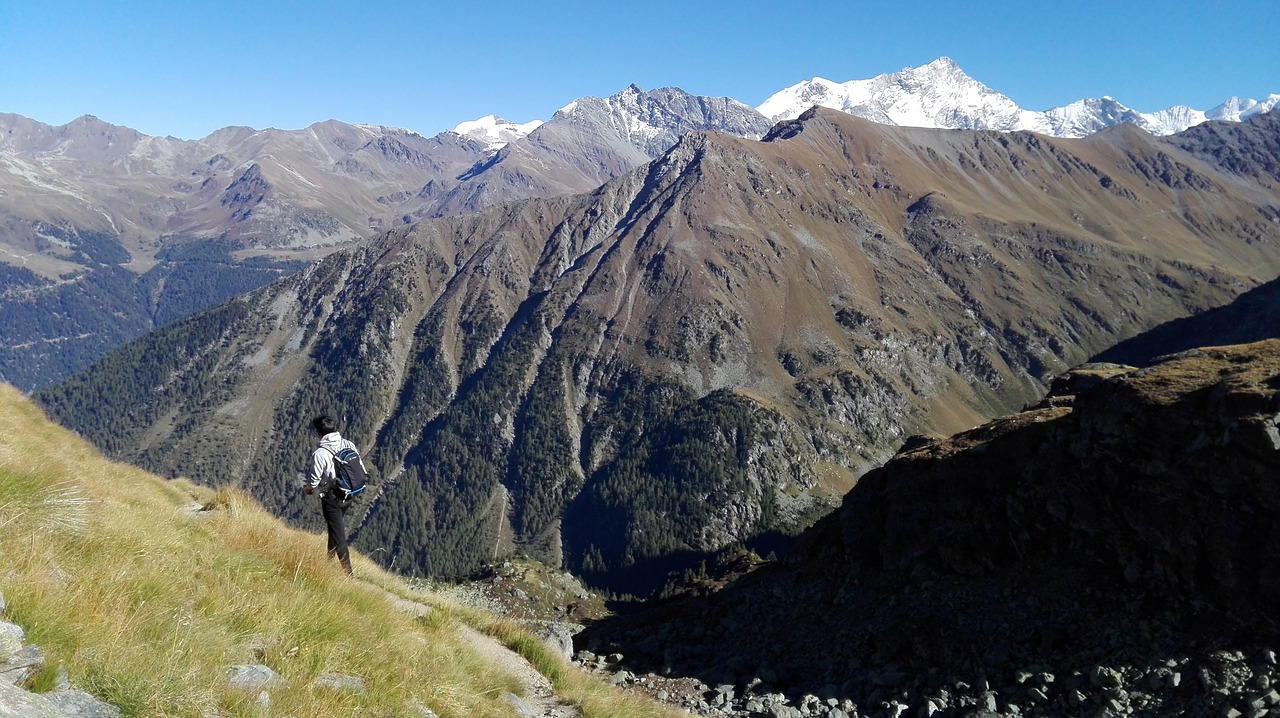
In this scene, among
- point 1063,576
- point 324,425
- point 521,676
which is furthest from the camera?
point 1063,576

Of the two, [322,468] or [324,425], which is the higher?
[324,425]

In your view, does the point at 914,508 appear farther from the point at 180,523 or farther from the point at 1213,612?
the point at 180,523

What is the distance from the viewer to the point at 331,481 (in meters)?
13.1

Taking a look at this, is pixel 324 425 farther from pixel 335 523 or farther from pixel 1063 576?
pixel 1063 576

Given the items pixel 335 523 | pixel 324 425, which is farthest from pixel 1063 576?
pixel 324 425

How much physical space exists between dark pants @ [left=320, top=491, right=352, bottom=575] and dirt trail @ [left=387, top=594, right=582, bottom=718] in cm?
136

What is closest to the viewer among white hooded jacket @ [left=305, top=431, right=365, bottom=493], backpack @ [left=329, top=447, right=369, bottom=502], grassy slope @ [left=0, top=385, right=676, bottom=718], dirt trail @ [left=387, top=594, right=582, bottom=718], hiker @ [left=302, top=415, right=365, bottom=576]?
grassy slope @ [left=0, top=385, right=676, bottom=718]

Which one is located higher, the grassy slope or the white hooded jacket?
the white hooded jacket

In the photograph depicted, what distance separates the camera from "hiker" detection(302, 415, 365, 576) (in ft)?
42.4

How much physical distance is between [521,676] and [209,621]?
18.1 feet

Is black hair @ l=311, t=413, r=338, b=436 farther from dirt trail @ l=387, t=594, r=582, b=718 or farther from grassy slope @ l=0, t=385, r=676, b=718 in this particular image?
dirt trail @ l=387, t=594, r=582, b=718

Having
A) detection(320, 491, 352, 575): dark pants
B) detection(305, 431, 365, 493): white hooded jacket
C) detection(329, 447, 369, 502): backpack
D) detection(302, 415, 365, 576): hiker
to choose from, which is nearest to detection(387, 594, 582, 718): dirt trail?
detection(320, 491, 352, 575): dark pants

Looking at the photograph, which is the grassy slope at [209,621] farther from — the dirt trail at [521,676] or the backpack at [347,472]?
the backpack at [347,472]

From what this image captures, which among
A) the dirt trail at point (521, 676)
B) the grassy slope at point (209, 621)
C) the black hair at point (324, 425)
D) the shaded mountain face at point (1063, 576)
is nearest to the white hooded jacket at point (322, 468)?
the black hair at point (324, 425)
